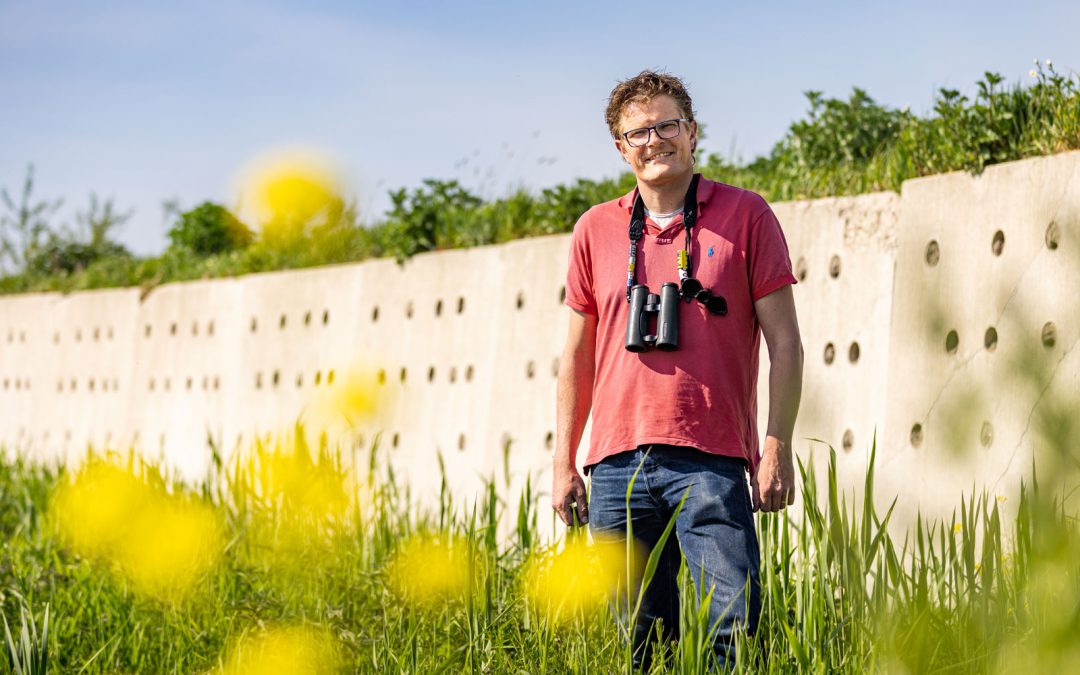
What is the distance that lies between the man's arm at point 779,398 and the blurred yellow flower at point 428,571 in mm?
1028

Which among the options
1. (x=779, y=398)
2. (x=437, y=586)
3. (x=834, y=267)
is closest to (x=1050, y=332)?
(x=834, y=267)

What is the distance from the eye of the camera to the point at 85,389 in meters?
8.08

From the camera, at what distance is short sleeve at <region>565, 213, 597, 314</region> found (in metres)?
2.62

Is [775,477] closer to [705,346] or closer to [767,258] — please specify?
[705,346]

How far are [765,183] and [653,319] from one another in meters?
2.45

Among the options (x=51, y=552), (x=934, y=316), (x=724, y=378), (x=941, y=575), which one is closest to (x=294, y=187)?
(x=51, y=552)

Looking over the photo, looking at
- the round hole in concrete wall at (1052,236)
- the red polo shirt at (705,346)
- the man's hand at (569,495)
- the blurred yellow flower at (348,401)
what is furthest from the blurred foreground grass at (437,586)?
the round hole in concrete wall at (1052,236)

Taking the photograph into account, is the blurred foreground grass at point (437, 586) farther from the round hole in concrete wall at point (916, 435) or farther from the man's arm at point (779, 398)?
the round hole in concrete wall at point (916, 435)

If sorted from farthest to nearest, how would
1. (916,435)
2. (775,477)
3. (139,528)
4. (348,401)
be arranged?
1. (348,401)
2. (139,528)
3. (916,435)
4. (775,477)

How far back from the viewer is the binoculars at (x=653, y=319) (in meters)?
2.38

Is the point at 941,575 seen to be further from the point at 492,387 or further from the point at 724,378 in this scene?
the point at 492,387

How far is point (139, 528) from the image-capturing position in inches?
178

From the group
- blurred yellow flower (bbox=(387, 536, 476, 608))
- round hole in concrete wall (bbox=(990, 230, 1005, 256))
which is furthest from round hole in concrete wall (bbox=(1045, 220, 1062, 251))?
blurred yellow flower (bbox=(387, 536, 476, 608))

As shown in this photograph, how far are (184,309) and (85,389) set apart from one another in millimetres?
1376
